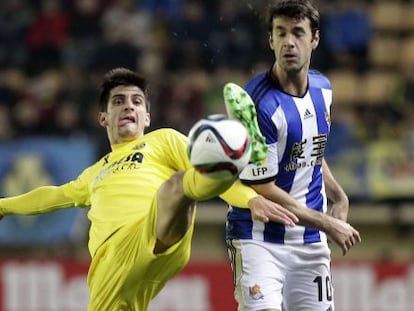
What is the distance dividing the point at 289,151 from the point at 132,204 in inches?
38.9

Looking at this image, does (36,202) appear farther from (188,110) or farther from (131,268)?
(188,110)

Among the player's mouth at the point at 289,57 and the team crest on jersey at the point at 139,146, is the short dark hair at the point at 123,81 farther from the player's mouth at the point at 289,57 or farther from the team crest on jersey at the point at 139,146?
the player's mouth at the point at 289,57

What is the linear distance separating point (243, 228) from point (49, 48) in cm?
942

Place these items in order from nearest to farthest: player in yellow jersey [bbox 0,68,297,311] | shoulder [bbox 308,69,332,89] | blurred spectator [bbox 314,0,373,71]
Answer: player in yellow jersey [bbox 0,68,297,311] < shoulder [bbox 308,69,332,89] < blurred spectator [bbox 314,0,373,71]

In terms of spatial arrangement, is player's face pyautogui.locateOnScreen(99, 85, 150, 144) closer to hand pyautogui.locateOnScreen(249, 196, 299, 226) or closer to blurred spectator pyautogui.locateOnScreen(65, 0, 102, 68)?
A: hand pyautogui.locateOnScreen(249, 196, 299, 226)

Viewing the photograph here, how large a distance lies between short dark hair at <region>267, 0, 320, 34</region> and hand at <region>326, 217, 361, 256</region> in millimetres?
1156

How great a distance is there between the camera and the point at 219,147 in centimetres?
574

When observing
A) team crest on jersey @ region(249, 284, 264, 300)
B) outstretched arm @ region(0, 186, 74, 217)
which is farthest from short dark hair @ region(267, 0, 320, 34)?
outstretched arm @ region(0, 186, 74, 217)

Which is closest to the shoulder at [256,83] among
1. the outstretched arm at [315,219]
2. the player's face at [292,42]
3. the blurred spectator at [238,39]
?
the player's face at [292,42]

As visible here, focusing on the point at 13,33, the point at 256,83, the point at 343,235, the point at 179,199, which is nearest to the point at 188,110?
the point at 13,33

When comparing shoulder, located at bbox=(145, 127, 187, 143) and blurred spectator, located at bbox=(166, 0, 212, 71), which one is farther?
blurred spectator, located at bbox=(166, 0, 212, 71)

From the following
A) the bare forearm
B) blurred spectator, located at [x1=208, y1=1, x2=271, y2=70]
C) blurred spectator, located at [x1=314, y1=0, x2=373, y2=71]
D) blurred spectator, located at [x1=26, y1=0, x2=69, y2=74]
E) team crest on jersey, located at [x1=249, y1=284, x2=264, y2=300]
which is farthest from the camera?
blurred spectator, located at [x1=26, y1=0, x2=69, y2=74]

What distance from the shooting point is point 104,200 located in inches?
283

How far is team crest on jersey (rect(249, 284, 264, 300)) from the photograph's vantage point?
6.73 m
